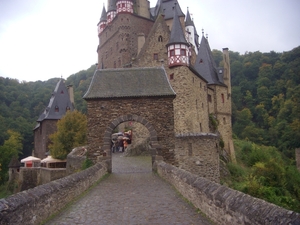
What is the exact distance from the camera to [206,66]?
40.2 metres

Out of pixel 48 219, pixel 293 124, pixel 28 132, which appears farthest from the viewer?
pixel 28 132

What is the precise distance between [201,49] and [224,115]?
8.50m

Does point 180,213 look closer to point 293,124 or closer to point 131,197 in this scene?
point 131,197

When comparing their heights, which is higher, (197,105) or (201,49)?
(201,49)

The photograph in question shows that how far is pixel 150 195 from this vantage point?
10594 millimetres

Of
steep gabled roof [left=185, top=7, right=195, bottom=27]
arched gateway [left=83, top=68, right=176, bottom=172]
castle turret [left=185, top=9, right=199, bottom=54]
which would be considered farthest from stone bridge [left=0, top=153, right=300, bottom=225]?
steep gabled roof [left=185, top=7, right=195, bottom=27]

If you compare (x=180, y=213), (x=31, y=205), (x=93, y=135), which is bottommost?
(x=180, y=213)

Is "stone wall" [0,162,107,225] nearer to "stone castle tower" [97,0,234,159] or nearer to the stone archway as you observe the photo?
the stone archway

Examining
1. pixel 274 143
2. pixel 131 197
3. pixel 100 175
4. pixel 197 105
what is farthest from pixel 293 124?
pixel 131 197

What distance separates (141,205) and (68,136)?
2791 cm

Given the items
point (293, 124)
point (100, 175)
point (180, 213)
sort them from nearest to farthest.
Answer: point (180, 213)
point (100, 175)
point (293, 124)

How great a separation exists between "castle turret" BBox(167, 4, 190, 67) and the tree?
11.8m

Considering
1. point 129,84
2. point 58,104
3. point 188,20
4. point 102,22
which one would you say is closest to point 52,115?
point 58,104

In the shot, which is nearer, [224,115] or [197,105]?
[197,105]
